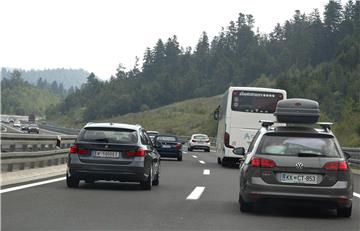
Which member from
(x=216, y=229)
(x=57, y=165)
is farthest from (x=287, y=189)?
(x=57, y=165)

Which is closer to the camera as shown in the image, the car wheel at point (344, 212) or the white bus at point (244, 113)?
the car wheel at point (344, 212)

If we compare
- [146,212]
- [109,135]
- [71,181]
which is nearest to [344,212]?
[146,212]

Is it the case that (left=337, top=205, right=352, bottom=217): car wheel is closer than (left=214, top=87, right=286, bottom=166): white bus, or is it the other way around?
(left=337, top=205, right=352, bottom=217): car wheel

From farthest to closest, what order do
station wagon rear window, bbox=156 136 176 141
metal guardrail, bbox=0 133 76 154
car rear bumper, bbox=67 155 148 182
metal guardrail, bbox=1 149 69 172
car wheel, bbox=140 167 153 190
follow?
station wagon rear window, bbox=156 136 176 141 → metal guardrail, bbox=0 133 76 154 → metal guardrail, bbox=1 149 69 172 → car wheel, bbox=140 167 153 190 → car rear bumper, bbox=67 155 148 182

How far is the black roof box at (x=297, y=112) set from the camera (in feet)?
50.7

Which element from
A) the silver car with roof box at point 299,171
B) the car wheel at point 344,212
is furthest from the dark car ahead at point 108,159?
the car wheel at point 344,212

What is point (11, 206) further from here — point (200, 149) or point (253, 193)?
point (200, 149)

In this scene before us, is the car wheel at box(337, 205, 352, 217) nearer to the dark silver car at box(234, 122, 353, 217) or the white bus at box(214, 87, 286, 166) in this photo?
the dark silver car at box(234, 122, 353, 217)

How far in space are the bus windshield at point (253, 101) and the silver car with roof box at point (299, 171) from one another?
55.9 feet

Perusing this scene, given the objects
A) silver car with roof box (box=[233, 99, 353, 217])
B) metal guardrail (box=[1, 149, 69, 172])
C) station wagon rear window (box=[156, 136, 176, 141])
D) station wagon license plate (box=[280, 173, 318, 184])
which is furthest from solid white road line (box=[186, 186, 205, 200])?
station wagon rear window (box=[156, 136, 176, 141])

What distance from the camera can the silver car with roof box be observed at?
1105cm

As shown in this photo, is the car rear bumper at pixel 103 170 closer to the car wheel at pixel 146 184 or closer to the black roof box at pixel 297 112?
the car wheel at pixel 146 184

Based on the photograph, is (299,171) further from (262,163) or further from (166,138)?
(166,138)

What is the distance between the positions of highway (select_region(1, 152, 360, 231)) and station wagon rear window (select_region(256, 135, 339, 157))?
3.28 feet
